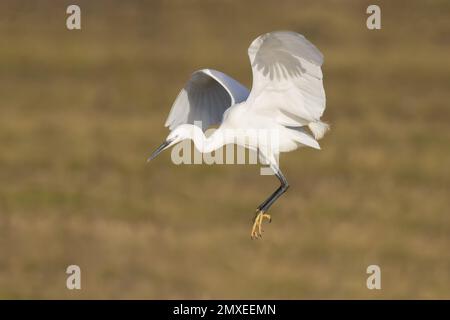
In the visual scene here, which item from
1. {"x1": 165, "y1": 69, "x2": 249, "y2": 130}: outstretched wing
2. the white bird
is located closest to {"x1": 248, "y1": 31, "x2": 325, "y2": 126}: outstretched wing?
the white bird

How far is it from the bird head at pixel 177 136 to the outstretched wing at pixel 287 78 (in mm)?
416

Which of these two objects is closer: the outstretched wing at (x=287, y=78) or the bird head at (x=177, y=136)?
the outstretched wing at (x=287, y=78)

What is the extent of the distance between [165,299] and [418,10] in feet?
13.2

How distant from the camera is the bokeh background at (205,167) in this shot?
41.7ft

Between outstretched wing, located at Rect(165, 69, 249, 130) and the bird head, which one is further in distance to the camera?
outstretched wing, located at Rect(165, 69, 249, 130)

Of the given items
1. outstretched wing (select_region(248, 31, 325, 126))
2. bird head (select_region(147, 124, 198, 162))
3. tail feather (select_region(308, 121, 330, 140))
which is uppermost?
outstretched wing (select_region(248, 31, 325, 126))

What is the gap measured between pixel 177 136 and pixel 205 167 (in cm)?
352

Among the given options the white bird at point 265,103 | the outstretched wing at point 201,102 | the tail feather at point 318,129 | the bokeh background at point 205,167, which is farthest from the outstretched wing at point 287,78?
the bokeh background at point 205,167

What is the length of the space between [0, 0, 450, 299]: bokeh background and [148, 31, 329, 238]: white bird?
2.25 m

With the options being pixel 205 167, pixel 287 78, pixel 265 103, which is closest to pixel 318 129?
pixel 265 103

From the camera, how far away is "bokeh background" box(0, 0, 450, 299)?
1270 cm

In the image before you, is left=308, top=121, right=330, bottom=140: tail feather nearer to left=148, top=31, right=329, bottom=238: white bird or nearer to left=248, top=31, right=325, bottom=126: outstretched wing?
left=148, top=31, right=329, bottom=238: white bird

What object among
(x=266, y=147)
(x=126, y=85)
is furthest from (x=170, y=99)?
(x=266, y=147)

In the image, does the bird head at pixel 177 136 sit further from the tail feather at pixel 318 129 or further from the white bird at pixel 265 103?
the tail feather at pixel 318 129
